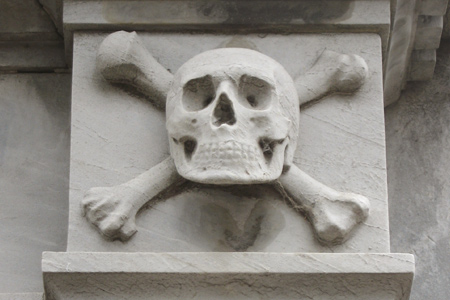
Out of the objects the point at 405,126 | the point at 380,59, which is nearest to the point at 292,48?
the point at 380,59

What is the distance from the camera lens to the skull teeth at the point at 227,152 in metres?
4.48

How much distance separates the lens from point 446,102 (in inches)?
217

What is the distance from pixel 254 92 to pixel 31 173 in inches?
36.4

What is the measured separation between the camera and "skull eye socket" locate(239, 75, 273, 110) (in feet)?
15.3

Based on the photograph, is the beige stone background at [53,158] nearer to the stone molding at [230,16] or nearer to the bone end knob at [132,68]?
the stone molding at [230,16]

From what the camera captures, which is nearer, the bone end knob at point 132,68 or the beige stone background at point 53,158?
the bone end knob at point 132,68

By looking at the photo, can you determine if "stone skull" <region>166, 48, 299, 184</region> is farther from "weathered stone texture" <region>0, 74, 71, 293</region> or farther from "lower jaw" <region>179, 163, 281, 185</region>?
"weathered stone texture" <region>0, 74, 71, 293</region>

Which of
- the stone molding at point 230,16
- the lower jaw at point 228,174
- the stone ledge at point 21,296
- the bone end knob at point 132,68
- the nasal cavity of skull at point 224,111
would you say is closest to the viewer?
the lower jaw at point 228,174

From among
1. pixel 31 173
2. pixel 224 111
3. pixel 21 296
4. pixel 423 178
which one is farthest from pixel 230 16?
pixel 21 296

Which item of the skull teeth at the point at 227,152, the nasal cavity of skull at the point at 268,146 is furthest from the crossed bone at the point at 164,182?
the skull teeth at the point at 227,152

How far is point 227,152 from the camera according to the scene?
4484mm

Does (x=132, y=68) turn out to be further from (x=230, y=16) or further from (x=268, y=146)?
(x=268, y=146)

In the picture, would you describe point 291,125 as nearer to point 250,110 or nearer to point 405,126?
point 250,110

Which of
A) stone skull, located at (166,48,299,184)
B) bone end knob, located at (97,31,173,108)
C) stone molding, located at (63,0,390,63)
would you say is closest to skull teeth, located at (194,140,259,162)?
stone skull, located at (166,48,299,184)
